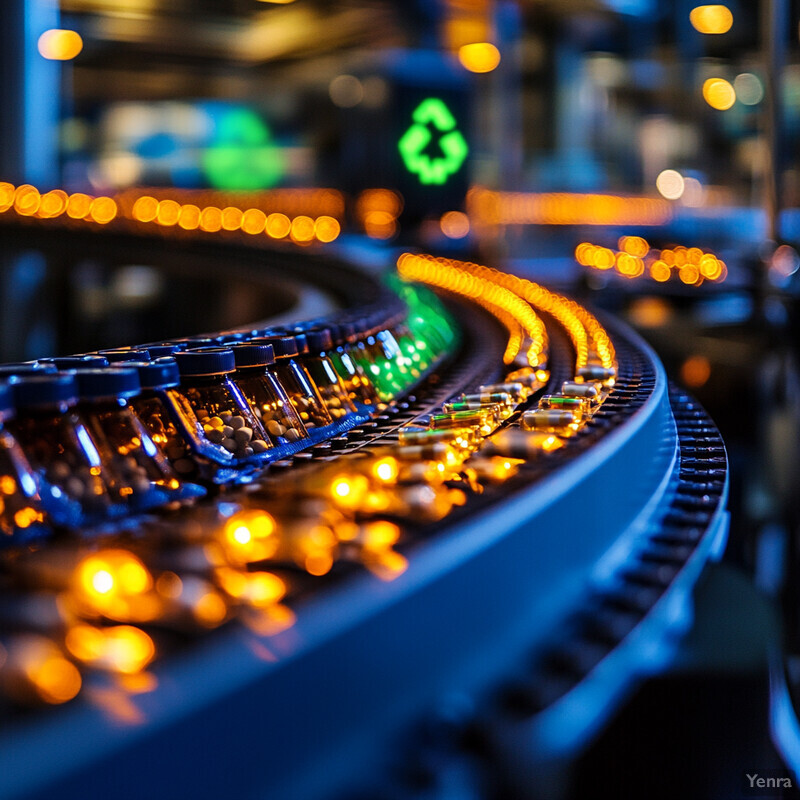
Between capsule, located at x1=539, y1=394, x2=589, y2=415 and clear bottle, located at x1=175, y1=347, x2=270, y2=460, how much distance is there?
0.42 meters

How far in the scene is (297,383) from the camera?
167cm

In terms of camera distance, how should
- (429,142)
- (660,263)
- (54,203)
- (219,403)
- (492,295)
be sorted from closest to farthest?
(219,403) < (492,295) < (429,142) < (54,203) < (660,263)

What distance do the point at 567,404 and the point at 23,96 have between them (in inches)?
301

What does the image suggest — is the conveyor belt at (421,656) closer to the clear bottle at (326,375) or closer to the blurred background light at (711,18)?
the clear bottle at (326,375)

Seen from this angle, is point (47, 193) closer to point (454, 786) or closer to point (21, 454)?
point (21, 454)

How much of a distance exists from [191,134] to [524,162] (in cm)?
601

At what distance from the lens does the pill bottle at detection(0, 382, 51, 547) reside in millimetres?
976

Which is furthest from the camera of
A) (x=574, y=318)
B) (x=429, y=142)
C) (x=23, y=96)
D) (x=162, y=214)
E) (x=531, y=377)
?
(x=23, y=96)

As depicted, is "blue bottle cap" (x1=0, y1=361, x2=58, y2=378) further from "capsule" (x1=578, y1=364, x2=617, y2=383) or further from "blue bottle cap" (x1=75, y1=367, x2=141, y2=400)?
"capsule" (x1=578, y1=364, x2=617, y2=383)

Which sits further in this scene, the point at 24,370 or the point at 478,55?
the point at 478,55

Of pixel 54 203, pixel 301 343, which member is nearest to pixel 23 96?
pixel 54 203

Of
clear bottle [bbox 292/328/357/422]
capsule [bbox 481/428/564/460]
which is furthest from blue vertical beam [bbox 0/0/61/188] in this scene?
capsule [bbox 481/428/564/460]

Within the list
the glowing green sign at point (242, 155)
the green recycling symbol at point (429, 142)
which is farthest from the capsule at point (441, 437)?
the glowing green sign at point (242, 155)

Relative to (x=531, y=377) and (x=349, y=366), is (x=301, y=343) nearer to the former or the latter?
(x=349, y=366)
